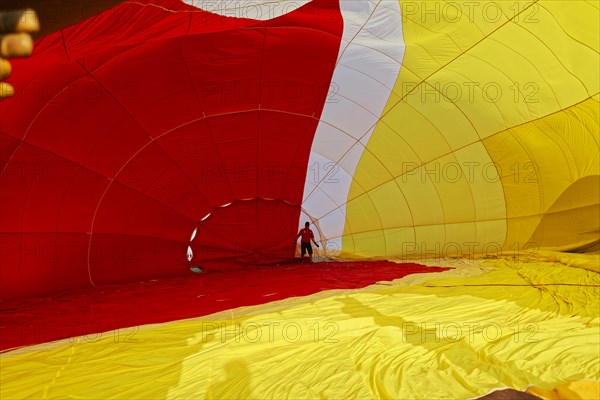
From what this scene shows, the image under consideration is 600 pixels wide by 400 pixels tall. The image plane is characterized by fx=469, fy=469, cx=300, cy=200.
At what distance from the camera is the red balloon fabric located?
4.62 meters

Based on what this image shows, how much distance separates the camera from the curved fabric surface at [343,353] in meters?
2.44

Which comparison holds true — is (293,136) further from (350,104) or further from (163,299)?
(163,299)

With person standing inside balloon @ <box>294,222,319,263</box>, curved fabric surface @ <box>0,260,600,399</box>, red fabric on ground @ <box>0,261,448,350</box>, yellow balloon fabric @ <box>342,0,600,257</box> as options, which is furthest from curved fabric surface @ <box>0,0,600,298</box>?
curved fabric surface @ <box>0,260,600,399</box>

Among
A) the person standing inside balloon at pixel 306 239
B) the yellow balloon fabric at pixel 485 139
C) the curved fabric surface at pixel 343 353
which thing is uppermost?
the yellow balloon fabric at pixel 485 139

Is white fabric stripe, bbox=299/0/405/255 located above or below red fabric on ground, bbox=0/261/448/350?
above

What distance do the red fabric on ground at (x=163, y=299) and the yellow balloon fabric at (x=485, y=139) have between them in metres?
1.32

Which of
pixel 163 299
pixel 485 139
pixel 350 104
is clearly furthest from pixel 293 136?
pixel 163 299

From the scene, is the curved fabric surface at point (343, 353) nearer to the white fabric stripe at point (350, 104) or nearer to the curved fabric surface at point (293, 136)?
the curved fabric surface at point (293, 136)

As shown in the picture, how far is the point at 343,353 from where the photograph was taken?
116 inches

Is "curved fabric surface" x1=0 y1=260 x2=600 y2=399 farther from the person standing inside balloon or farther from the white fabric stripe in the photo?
the person standing inside balloon

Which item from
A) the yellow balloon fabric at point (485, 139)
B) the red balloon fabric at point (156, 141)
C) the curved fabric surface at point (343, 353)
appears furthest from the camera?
the yellow balloon fabric at point (485, 139)

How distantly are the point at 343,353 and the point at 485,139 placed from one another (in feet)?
16.3

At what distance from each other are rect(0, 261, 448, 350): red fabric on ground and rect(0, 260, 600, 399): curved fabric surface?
45cm

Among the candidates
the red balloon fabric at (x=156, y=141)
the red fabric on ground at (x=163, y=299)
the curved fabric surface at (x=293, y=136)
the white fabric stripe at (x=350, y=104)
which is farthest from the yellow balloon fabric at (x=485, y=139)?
the red fabric on ground at (x=163, y=299)
